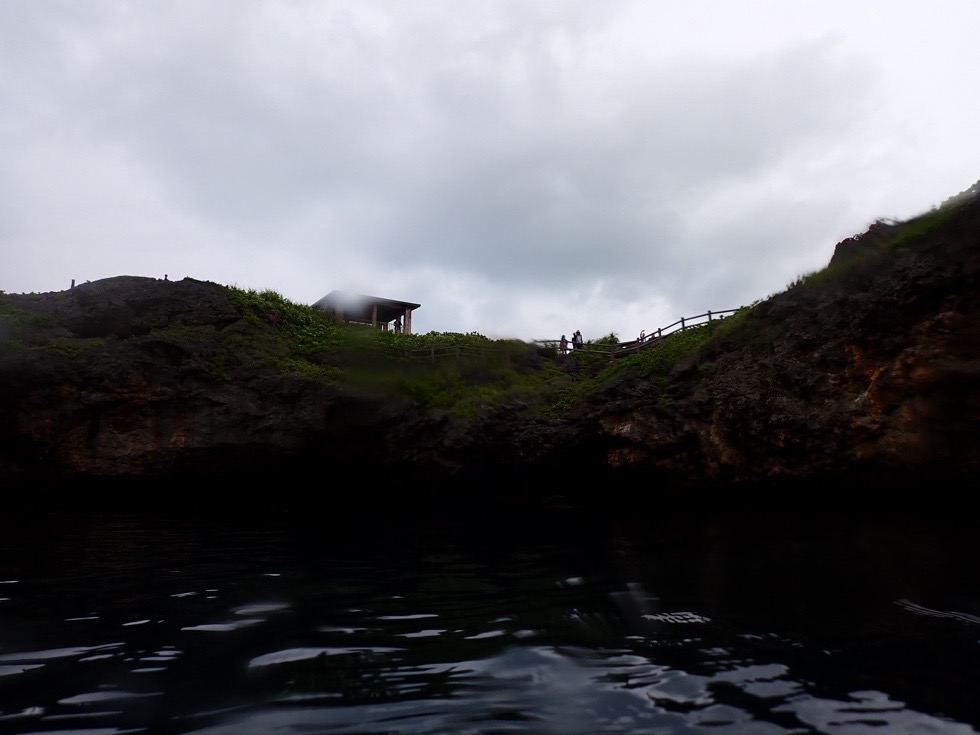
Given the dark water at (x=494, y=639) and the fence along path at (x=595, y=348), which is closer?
the dark water at (x=494, y=639)

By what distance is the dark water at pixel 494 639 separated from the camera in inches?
157

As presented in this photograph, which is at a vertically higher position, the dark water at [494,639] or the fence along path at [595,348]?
the fence along path at [595,348]

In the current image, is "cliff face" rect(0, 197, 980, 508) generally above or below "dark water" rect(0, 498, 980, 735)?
above

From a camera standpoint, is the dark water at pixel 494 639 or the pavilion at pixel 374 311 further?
the pavilion at pixel 374 311

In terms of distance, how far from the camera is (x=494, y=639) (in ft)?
18.4

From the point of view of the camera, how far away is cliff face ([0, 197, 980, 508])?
51.9 ft

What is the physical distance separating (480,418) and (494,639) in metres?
14.4

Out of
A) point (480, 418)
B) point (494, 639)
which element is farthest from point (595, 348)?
point (494, 639)

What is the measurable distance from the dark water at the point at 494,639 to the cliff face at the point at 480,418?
5580 mm

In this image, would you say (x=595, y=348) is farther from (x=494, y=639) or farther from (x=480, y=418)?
(x=494, y=639)

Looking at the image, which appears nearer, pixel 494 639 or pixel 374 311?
pixel 494 639

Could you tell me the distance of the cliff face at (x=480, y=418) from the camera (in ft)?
51.9

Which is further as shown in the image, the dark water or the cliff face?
the cliff face

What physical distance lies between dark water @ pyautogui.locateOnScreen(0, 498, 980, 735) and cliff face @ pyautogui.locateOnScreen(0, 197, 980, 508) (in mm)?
5580
